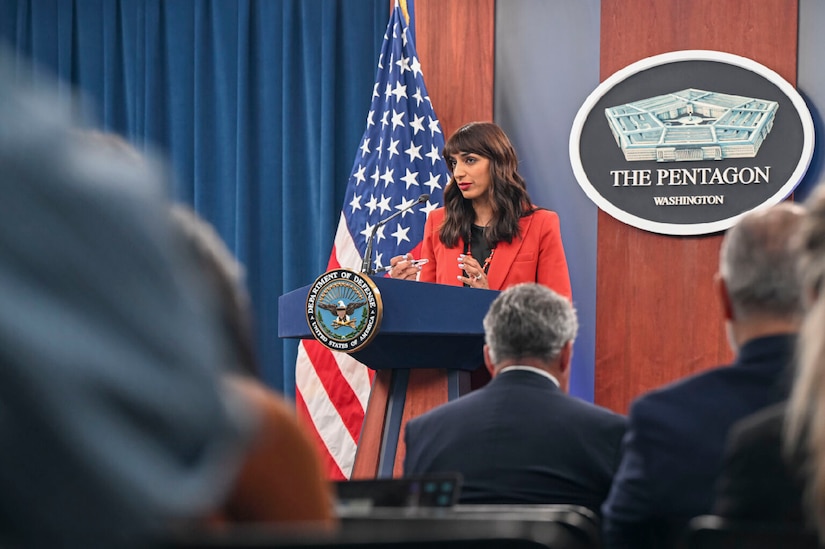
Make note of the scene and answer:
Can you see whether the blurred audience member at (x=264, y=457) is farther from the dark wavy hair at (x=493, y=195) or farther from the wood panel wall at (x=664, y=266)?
the wood panel wall at (x=664, y=266)

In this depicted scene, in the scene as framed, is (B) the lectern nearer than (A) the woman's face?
Yes

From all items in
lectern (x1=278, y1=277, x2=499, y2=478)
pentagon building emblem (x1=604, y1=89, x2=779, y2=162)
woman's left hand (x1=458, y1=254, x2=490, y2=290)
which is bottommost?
lectern (x1=278, y1=277, x2=499, y2=478)

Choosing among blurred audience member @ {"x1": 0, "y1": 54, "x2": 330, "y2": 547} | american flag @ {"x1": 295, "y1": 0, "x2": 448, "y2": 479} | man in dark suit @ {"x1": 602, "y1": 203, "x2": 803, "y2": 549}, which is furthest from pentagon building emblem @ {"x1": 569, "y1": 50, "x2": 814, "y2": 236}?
blurred audience member @ {"x1": 0, "y1": 54, "x2": 330, "y2": 547}

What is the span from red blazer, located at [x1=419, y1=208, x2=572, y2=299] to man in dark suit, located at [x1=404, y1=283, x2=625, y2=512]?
1812mm

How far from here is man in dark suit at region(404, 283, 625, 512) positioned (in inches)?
81.4

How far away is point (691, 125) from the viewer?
497 centimetres

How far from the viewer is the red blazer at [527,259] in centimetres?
409

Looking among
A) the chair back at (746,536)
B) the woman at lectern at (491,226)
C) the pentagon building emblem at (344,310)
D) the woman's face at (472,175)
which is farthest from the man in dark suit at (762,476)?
the woman's face at (472,175)

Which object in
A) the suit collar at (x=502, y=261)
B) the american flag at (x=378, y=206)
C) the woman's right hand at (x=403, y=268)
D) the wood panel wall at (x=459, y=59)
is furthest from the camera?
the wood panel wall at (x=459, y=59)

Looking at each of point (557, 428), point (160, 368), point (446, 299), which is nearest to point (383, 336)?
point (446, 299)

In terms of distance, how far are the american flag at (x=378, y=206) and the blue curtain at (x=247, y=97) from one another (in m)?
0.49

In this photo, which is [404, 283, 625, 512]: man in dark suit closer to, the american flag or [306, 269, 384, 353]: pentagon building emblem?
[306, 269, 384, 353]: pentagon building emblem

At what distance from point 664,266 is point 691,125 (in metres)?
0.70

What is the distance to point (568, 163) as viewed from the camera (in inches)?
205
